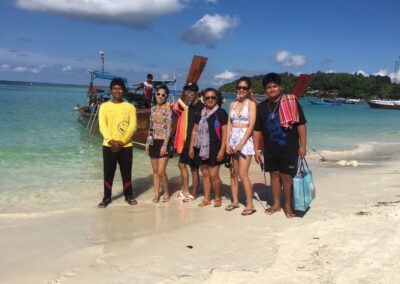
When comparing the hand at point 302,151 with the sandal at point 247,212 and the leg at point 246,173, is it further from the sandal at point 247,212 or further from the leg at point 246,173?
the sandal at point 247,212

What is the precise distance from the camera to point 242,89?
16.8ft

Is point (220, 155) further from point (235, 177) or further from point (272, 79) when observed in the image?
point (272, 79)

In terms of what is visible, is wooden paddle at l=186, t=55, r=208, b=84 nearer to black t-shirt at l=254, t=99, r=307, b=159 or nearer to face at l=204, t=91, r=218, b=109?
face at l=204, t=91, r=218, b=109

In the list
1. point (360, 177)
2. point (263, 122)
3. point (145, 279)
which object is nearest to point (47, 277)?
point (145, 279)

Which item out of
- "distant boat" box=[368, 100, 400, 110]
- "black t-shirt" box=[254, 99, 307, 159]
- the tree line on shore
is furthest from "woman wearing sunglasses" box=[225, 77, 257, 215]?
the tree line on shore

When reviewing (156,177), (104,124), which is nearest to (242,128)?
(156,177)

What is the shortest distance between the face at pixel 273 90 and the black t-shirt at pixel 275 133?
0.36 ft

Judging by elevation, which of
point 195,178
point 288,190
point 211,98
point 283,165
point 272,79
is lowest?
point 195,178

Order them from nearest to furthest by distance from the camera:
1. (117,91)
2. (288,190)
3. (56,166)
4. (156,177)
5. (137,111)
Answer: (288,190) < (117,91) < (156,177) < (56,166) < (137,111)

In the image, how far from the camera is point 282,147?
5090 mm

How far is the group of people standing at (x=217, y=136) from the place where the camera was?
5059mm

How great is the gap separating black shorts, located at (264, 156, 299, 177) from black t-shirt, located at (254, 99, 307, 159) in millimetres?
54

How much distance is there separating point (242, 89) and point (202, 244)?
2019 millimetres

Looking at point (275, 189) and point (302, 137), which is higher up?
point (302, 137)
